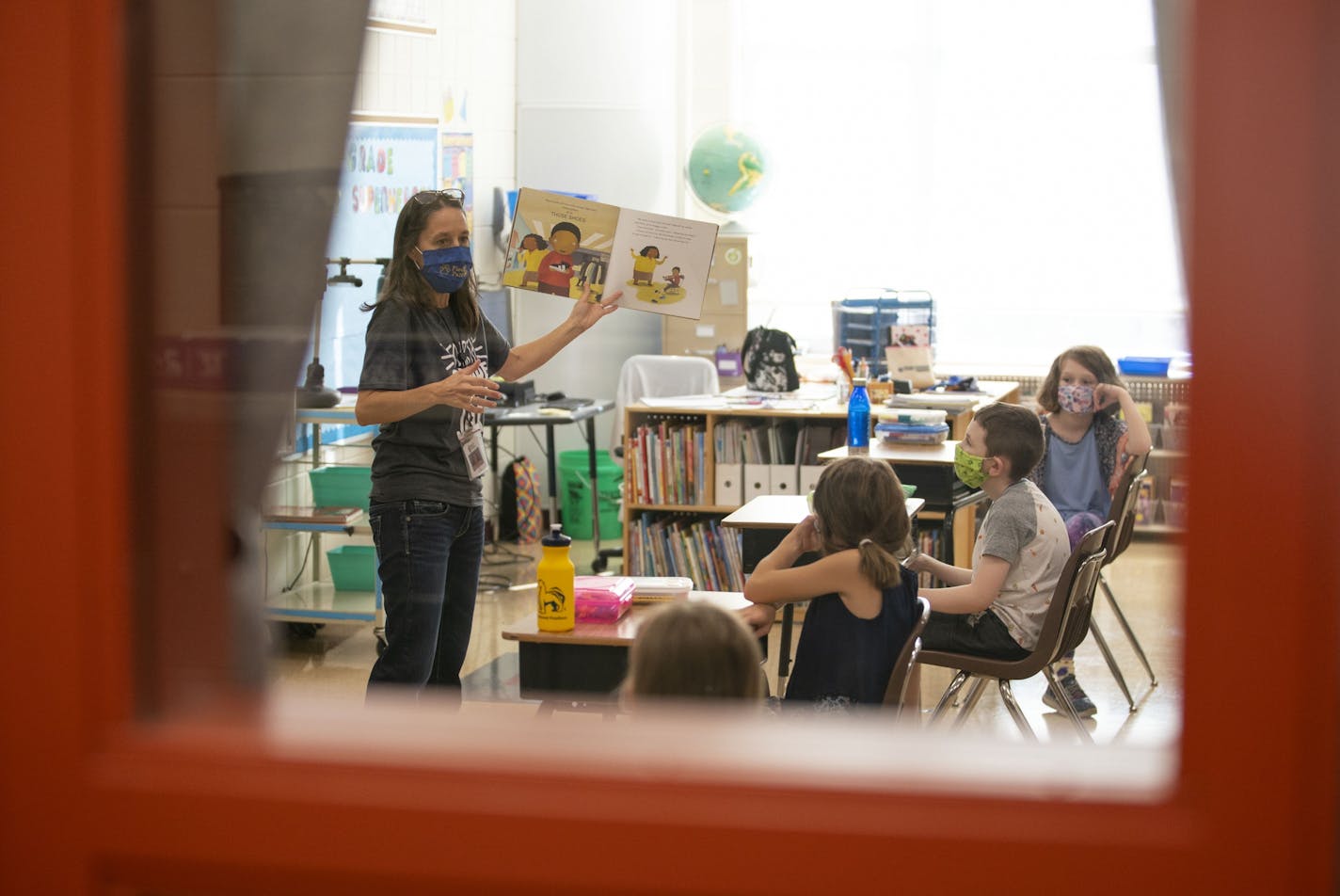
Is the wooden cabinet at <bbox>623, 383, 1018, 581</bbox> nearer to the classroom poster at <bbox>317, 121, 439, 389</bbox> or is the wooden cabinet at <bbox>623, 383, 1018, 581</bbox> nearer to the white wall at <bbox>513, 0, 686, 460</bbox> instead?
the classroom poster at <bbox>317, 121, 439, 389</bbox>

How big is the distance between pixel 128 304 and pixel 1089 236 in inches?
A: 295

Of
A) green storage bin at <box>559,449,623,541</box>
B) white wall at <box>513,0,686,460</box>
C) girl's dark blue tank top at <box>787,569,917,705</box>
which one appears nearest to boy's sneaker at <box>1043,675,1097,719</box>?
girl's dark blue tank top at <box>787,569,917,705</box>

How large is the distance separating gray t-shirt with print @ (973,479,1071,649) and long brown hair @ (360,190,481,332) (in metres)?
1.45

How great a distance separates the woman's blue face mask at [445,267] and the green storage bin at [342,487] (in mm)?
2024

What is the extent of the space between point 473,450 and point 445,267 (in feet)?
1.30

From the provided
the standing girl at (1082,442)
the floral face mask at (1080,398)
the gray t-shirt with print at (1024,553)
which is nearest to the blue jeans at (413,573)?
the gray t-shirt with print at (1024,553)

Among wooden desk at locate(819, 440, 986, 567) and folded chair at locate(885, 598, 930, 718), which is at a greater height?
wooden desk at locate(819, 440, 986, 567)

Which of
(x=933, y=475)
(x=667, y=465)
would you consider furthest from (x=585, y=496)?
(x=933, y=475)

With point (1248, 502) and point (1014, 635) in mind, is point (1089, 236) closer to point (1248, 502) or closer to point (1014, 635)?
point (1014, 635)

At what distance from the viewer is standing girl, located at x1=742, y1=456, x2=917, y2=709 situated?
2.77m

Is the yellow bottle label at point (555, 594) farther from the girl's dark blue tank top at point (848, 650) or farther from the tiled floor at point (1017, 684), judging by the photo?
the girl's dark blue tank top at point (848, 650)

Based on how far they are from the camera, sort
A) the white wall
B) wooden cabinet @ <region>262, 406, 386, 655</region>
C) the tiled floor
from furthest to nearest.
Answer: the white wall, wooden cabinet @ <region>262, 406, 386, 655</region>, the tiled floor

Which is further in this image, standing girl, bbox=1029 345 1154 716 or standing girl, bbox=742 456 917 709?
standing girl, bbox=1029 345 1154 716

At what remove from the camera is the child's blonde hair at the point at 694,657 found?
186cm
